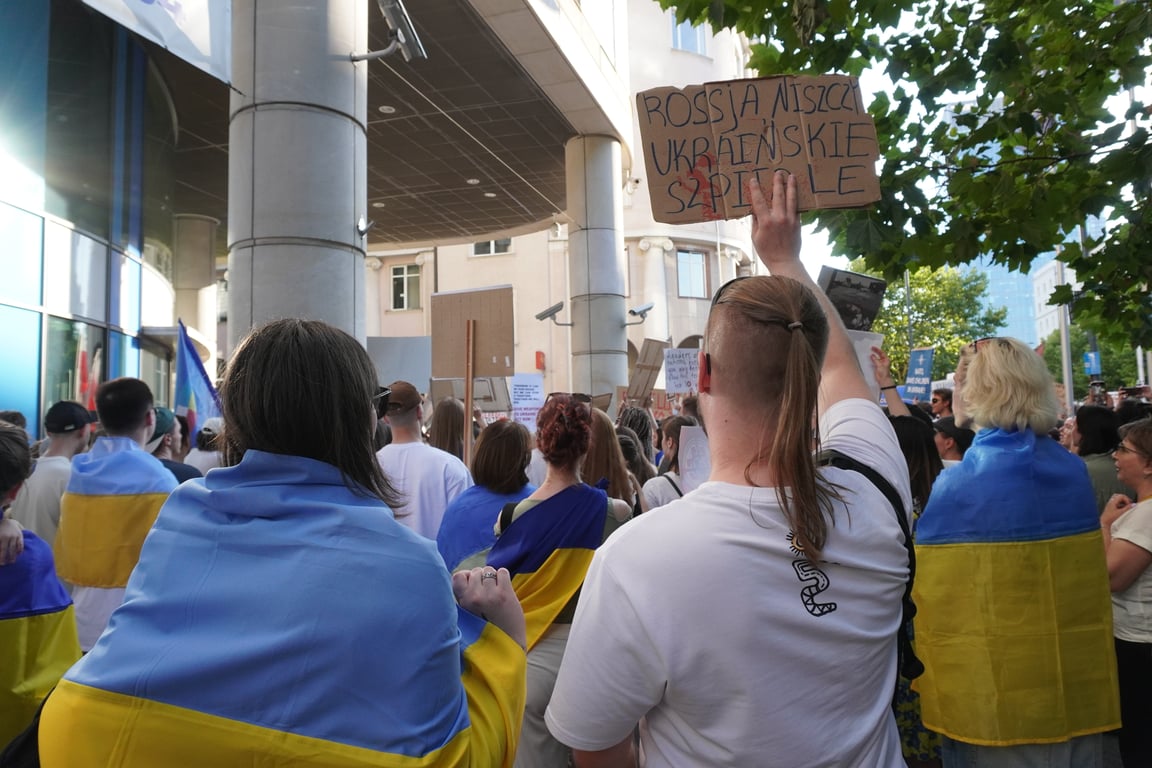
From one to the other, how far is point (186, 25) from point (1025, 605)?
17.1 ft

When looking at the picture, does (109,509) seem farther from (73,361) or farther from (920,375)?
(920,375)

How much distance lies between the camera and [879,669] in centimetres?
174

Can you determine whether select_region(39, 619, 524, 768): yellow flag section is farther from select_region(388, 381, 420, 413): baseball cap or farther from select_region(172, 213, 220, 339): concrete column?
select_region(172, 213, 220, 339): concrete column

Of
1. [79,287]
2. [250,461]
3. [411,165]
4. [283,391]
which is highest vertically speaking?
[411,165]

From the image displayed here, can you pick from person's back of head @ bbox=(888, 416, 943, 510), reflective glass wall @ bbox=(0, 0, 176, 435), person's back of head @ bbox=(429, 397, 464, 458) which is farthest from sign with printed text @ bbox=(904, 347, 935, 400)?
reflective glass wall @ bbox=(0, 0, 176, 435)

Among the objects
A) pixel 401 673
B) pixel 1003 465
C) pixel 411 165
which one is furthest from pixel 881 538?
pixel 411 165

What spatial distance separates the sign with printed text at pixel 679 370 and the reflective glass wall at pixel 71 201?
7.23 metres

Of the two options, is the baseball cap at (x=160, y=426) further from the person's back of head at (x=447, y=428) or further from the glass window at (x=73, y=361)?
the glass window at (x=73, y=361)

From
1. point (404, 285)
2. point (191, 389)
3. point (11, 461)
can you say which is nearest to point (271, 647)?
point (11, 461)

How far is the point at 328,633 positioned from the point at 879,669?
1032 mm

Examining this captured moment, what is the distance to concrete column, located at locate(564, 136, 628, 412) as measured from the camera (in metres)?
17.9

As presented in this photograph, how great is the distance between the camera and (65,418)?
189 inches

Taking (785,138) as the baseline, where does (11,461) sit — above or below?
below

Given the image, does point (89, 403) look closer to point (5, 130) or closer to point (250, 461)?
point (5, 130)
